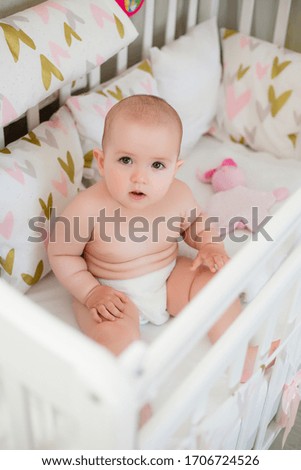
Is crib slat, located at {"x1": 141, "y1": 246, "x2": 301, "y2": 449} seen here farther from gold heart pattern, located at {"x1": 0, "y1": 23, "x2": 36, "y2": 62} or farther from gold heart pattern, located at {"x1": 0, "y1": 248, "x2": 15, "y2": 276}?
gold heart pattern, located at {"x1": 0, "y1": 23, "x2": 36, "y2": 62}

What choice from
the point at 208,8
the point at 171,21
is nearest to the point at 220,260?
the point at 171,21

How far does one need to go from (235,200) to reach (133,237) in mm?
379

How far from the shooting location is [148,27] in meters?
1.59

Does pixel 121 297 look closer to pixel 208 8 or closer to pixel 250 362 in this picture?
pixel 250 362

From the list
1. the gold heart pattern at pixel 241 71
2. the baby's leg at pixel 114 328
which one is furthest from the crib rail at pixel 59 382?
Answer: the gold heart pattern at pixel 241 71

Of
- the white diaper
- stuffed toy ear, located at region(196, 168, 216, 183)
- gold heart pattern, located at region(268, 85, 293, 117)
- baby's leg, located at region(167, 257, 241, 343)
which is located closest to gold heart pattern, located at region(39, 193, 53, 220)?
the white diaper

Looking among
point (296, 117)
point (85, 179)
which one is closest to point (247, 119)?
point (296, 117)

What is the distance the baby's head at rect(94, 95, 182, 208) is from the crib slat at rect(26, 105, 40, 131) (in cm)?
27

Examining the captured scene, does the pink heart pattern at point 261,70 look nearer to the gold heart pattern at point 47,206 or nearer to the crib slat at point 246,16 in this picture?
the crib slat at point 246,16

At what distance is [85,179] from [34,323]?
772 millimetres

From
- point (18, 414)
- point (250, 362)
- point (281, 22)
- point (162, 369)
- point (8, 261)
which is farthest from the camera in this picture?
point (281, 22)

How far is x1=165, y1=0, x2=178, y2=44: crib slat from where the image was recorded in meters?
1.63
